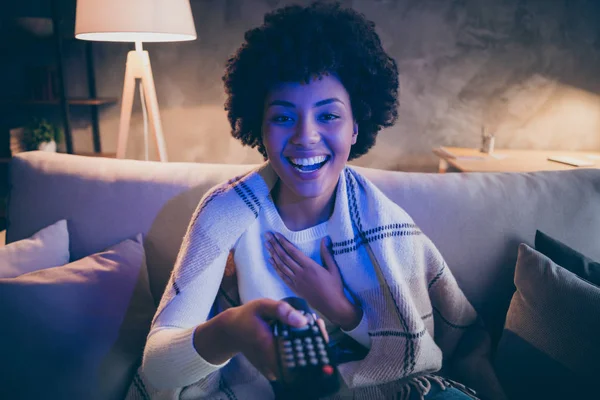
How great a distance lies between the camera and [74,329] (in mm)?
884

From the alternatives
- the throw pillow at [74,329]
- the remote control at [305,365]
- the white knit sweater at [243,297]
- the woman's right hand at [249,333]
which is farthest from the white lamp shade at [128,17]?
the remote control at [305,365]

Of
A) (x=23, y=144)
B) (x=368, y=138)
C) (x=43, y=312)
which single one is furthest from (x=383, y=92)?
(x=23, y=144)

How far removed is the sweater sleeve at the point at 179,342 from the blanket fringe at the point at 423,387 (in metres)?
0.36

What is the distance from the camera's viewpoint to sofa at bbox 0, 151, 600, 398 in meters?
1.12

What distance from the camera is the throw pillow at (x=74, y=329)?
0.82 m

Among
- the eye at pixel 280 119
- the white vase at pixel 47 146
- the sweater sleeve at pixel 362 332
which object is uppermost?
the eye at pixel 280 119

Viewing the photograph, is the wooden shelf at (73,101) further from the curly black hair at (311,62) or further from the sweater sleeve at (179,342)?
the sweater sleeve at (179,342)

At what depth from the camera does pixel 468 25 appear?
260cm

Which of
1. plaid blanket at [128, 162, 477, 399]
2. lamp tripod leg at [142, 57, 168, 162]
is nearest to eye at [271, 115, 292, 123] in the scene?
plaid blanket at [128, 162, 477, 399]

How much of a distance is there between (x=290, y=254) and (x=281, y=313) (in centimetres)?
28

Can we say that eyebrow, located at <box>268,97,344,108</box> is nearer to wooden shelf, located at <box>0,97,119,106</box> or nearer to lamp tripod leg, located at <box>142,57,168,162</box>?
lamp tripod leg, located at <box>142,57,168,162</box>

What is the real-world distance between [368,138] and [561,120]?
7.33 ft

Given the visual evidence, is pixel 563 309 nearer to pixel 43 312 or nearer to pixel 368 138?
pixel 368 138

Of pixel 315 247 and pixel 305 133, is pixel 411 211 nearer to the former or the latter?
pixel 315 247
